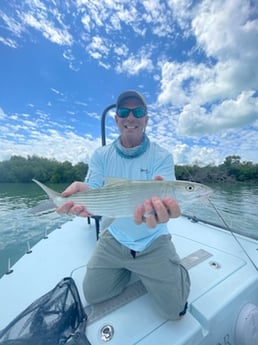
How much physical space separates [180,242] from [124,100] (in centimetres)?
226

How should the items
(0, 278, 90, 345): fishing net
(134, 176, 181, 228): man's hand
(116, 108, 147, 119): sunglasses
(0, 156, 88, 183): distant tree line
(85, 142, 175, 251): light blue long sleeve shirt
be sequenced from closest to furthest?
(0, 278, 90, 345): fishing net → (134, 176, 181, 228): man's hand → (85, 142, 175, 251): light blue long sleeve shirt → (116, 108, 147, 119): sunglasses → (0, 156, 88, 183): distant tree line

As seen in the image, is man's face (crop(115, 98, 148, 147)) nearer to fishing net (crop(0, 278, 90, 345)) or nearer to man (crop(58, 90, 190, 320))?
man (crop(58, 90, 190, 320))

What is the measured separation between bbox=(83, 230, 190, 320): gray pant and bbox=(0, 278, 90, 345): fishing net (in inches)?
10.8

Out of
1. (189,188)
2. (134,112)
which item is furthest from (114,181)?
(134,112)

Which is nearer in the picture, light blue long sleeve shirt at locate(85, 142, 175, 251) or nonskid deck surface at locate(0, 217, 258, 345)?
nonskid deck surface at locate(0, 217, 258, 345)

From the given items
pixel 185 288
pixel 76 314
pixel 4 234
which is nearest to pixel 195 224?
pixel 185 288

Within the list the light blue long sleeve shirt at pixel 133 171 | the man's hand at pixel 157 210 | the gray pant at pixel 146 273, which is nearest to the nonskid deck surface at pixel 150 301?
the gray pant at pixel 146 273

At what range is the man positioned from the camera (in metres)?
1.68

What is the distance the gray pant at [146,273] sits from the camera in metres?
1.72

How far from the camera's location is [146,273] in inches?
75.7

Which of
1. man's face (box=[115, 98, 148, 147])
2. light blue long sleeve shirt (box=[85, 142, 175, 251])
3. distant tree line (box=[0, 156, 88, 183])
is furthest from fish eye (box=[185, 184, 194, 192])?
distant tree line (box=[0, 156, 88, 183])

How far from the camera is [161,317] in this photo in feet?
5.59

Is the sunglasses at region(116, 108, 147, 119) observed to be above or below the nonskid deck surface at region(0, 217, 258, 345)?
above

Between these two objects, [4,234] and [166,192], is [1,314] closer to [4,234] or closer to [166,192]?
[166,192]
